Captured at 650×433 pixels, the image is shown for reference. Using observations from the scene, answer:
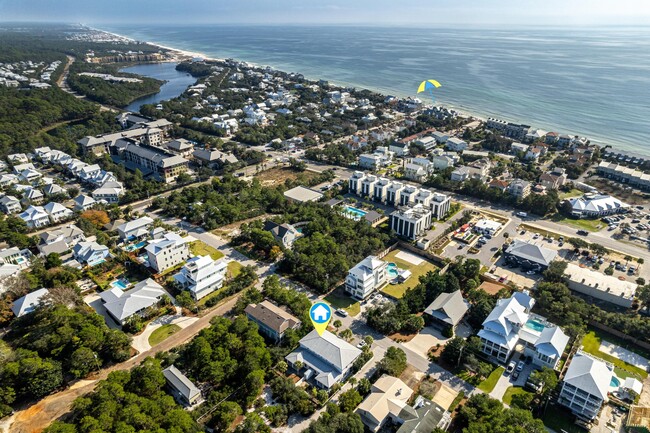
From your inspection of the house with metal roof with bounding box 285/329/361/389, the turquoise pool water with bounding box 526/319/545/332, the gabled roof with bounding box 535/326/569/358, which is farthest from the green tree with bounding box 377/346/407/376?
the turquoise pool water with bounding box 526/319/545/332

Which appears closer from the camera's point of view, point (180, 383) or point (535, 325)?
point (180, 383)

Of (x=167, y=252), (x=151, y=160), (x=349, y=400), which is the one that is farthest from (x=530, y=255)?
(x=151, y=160)

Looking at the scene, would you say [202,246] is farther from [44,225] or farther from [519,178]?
[519,178]

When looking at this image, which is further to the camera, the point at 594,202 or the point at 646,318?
the point at 594,202

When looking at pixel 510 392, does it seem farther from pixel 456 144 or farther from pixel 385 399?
pixel 456 144

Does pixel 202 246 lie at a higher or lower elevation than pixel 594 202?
lower

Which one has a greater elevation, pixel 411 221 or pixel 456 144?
pixel 456 144

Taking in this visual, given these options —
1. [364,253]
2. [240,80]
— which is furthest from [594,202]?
[240,80]

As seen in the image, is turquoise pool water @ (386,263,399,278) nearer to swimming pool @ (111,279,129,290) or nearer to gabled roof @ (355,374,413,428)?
gabled roof @ (355,374,413,428)
